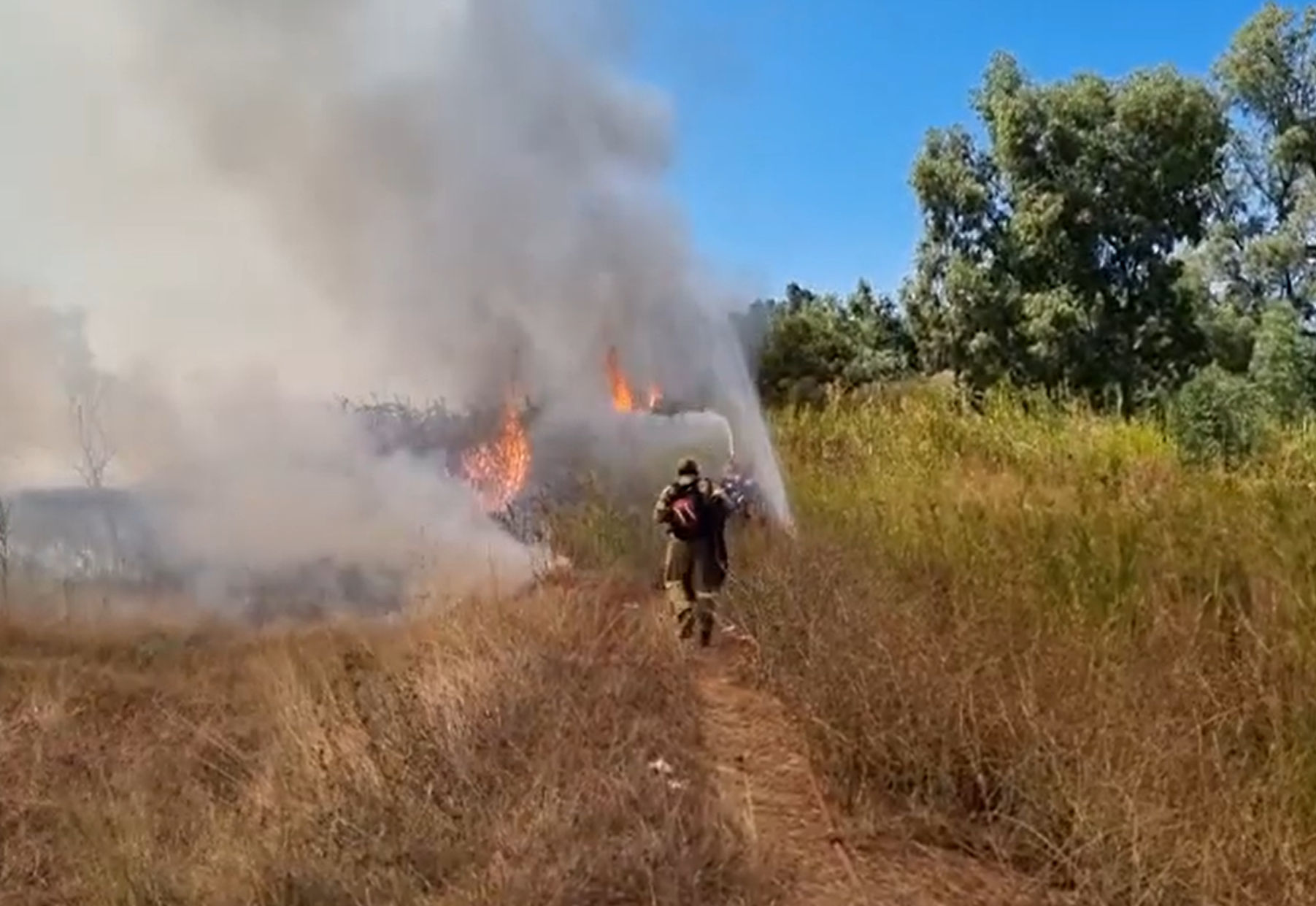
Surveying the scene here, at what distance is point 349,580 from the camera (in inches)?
487

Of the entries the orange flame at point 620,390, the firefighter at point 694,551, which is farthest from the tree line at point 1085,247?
the firefighter at point 694,551

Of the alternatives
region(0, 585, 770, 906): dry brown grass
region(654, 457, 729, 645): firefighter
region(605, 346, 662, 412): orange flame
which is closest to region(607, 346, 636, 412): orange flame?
region(605, 346, 662, 412): orange flame

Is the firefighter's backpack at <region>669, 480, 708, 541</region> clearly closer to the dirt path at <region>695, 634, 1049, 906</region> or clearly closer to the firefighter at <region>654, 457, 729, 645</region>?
the firefighter at <region>654, 457, 729, 645</region>

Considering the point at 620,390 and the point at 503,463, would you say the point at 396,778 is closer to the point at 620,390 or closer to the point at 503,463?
the point at 620,390

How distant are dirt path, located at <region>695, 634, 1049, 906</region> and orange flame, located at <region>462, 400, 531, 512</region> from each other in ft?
30.1

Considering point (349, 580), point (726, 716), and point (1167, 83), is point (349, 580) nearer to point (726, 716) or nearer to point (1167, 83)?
point (726, 716)

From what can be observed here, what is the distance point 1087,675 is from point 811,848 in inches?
47.2

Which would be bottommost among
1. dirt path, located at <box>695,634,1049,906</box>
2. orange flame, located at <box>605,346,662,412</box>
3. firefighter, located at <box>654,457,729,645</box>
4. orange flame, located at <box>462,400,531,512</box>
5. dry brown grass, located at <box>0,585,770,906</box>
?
dirt path, located at <box>695,634,1049,906</box>

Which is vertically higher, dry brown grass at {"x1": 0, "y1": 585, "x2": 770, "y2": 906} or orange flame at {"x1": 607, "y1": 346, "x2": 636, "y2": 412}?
orange flame at {"x1": 607, "y1": 346, "x2": 636, "y2": 412}

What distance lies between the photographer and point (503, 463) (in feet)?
52.5

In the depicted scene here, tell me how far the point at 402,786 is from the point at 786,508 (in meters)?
5.97

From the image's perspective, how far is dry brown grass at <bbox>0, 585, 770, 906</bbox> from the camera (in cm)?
383

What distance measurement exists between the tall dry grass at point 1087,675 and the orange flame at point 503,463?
332 inches

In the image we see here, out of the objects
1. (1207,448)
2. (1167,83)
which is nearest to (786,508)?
(1207,448)
